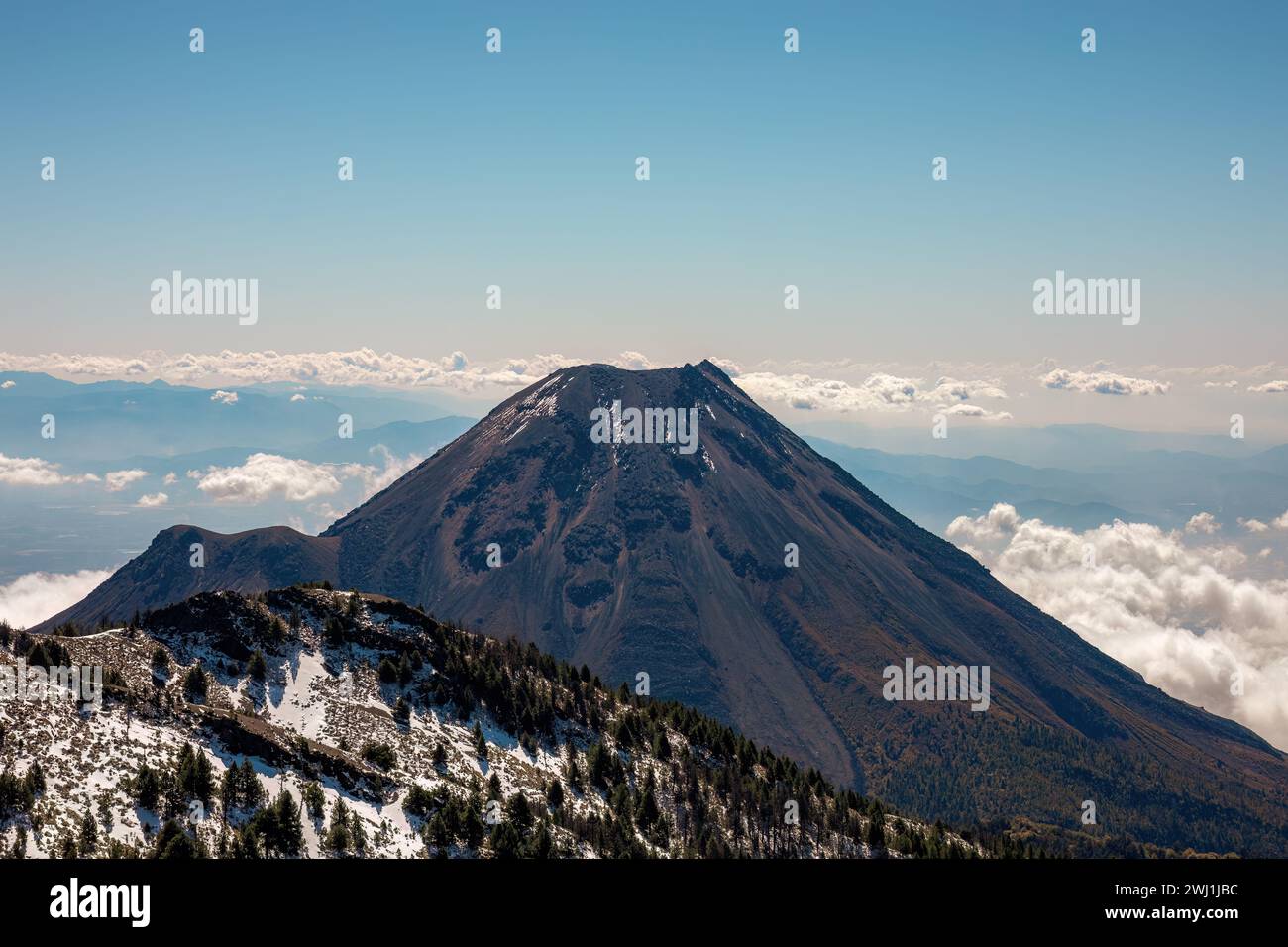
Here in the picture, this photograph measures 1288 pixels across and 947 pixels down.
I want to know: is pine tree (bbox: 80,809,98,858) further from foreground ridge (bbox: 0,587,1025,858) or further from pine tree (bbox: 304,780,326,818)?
Result: pine tree (bbox: 304,780,326,818)

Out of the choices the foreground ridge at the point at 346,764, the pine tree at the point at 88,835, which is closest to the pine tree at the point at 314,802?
the foreground ridge at the point at 346,764

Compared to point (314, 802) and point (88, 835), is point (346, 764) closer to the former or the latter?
point (314, 802)

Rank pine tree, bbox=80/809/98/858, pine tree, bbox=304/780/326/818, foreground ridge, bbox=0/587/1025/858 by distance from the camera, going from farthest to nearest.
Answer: pine tree, bbox=304/780/326/818, foreground ridge, bbox=0/587/1025/858, pine tree, bbox=80/809/98/858

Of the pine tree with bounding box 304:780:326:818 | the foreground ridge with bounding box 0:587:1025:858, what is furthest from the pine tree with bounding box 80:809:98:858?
the pine tree with bounding box 304:780:326:818

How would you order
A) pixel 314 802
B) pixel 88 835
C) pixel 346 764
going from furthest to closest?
pixel 346 764 < pixel 314 802 < pixel 88 835

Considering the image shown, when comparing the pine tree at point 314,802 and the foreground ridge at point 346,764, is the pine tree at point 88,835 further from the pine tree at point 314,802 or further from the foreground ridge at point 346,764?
the pine tree at point 314,802

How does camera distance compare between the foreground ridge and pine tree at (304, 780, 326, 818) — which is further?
pine tree at (304, 780, 326, 818)

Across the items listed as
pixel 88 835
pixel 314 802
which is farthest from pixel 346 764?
pixel 88 835

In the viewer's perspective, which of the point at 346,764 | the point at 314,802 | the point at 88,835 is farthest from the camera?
the point at 346,764
